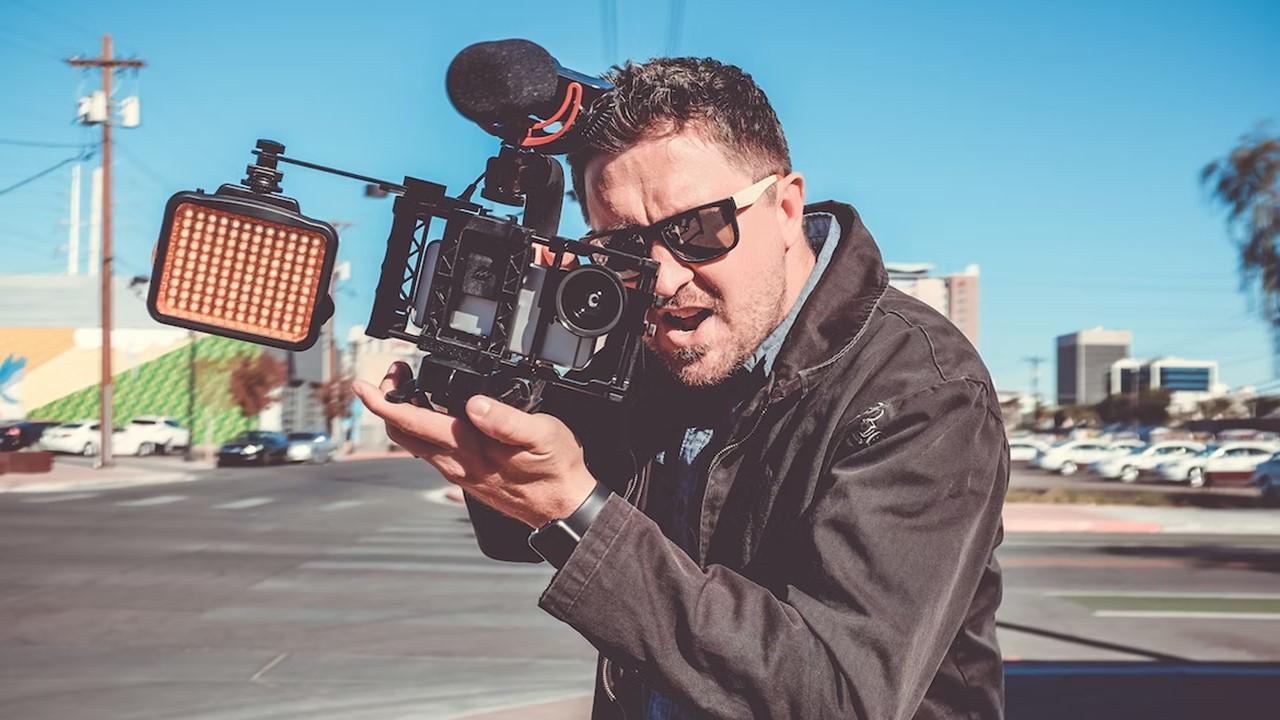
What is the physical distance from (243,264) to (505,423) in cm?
43

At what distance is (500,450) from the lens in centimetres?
121

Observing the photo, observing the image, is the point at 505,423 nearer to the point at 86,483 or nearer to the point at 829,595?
the point at 829,595

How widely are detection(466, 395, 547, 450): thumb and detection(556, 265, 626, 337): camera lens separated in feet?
0.47

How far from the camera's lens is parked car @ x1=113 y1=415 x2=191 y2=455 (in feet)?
141

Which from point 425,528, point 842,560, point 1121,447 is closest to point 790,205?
point 842,560

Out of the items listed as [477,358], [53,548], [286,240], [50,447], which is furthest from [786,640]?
[50,447]

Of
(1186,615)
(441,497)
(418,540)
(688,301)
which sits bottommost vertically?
(441,497)

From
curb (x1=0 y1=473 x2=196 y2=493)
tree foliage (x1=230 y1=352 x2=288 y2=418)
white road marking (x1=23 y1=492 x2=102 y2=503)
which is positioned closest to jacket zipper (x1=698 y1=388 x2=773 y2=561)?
white road marking (x1=23 y1=492 x2=102 y2=503)

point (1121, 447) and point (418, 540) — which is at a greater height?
point (418, 540)

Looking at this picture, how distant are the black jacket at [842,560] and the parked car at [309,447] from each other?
40279 mm

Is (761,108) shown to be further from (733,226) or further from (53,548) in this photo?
(53,548)

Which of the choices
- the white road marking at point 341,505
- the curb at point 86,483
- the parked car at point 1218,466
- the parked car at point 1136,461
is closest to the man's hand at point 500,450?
the white road marking at point 341,505

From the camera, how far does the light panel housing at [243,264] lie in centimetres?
136

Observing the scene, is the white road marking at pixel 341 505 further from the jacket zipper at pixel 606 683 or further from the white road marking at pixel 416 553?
the jacket zipper at pixel 606 683
